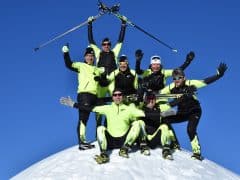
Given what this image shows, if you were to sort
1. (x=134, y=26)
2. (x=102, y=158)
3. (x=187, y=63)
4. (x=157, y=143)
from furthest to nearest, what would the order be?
(x=134, y=26) < (x=187, y=63) < (x=157, y=143) < (x=102, y=158)

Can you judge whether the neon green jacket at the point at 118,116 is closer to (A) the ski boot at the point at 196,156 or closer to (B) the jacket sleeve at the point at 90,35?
(A) the ski boot at the point at 196,156

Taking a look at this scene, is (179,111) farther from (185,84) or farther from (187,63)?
(187,63)

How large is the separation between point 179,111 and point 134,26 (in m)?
4.21

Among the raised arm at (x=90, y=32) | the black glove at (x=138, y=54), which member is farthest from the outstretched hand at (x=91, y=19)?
the black glove at (x=138, y=54)

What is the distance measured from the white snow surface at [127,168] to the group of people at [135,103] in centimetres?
22

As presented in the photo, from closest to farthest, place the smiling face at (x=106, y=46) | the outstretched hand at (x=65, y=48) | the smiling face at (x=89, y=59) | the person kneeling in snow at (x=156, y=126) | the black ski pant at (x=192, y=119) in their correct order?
1. the person kneeling in snow at (x=156, y=126)
2. the black ski pant at (x=192, y=119)
3. the outstretched hand at (x=65, y=48)
4. the smiling face at (x=89, y=59)
5. the smiling face at (x=106, y=46)

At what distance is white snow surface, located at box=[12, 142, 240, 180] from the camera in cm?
1375

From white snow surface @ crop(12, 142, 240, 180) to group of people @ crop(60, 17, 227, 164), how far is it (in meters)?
0.22

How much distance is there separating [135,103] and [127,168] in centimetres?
209

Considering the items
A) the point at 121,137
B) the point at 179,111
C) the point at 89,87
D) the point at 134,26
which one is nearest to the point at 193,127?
the point at 179,111

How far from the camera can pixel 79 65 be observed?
15.6 meters

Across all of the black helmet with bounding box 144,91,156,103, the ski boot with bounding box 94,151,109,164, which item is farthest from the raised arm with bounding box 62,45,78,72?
the ski boot with bounding box 94,151,109,164

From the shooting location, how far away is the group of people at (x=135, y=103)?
1461 cm

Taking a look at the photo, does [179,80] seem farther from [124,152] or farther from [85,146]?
[85,146]
